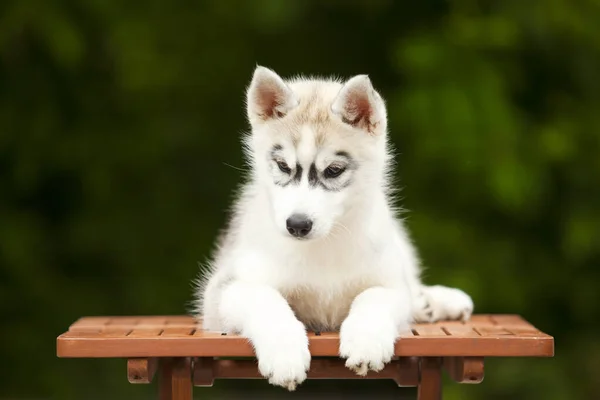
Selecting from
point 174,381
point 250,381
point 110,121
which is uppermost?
point 110,121

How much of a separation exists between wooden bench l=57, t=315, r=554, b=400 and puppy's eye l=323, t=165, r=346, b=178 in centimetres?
61

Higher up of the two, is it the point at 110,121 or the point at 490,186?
the point at 110,121

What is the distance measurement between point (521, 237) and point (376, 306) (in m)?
3.52

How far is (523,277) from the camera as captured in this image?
6586 millimetres

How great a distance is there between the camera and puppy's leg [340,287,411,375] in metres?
3.26

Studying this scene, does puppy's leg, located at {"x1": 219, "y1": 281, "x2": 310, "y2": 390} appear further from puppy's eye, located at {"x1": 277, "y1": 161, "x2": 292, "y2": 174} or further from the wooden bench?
puppy's eye, located at {"x1": 277, "y1": 161, "x2": 292, "y2": 174}

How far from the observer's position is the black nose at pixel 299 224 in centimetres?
332

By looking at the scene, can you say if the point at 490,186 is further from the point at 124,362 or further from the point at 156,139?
the point at 124,362

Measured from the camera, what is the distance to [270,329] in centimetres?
329

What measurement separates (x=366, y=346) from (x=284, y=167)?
76cm

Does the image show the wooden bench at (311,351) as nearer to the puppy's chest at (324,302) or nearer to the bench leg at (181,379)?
the bench leg at (181,379)

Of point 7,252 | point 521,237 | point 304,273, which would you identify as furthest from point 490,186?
point 7,252

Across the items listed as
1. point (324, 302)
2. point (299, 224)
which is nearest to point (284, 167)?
point (299, 224)

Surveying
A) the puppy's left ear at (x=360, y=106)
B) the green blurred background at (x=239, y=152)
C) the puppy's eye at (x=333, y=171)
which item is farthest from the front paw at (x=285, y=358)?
the green blurred background at (x=239, y=152)
